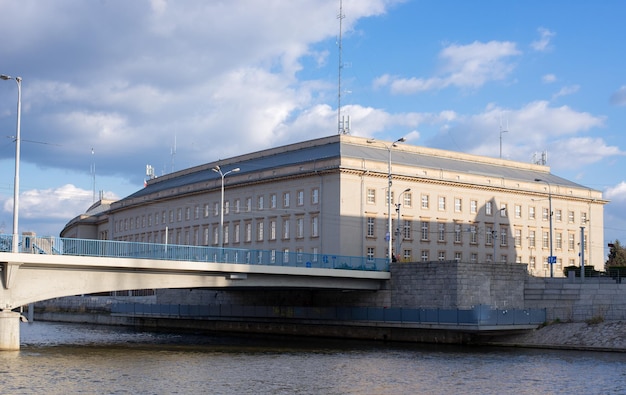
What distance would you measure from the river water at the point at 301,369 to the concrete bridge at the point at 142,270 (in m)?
3.91

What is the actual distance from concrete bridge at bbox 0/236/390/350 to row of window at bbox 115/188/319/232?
3017 centimetres

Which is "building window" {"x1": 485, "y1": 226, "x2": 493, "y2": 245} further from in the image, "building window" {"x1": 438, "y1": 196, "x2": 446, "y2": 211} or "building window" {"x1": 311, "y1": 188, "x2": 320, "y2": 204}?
"building window" {"x1": 311, "y1": 188, "x2": 320, "y2": 204}

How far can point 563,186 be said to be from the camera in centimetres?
11756

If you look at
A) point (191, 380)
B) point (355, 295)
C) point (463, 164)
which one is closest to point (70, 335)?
point (355, 295)

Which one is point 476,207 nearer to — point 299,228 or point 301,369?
point 299,228

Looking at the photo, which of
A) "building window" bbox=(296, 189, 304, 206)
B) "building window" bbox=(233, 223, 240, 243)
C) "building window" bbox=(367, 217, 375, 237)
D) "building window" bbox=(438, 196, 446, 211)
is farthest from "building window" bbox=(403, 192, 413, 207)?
"building window" bbox=(233, 223, 240, 243)

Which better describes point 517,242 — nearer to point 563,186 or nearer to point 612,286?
point 563,186

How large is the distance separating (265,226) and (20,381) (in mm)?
66381

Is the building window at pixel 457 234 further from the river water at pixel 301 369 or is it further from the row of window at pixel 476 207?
the river water at pixel 301 369

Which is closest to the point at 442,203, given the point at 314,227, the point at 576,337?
the point at 314,227

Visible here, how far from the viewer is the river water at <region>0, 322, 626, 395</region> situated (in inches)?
1586

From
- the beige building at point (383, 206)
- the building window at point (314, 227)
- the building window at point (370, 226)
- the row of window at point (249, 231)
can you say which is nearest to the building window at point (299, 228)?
the row of window at point (249, 231)

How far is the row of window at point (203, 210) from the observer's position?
101 m

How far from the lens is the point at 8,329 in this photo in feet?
164
